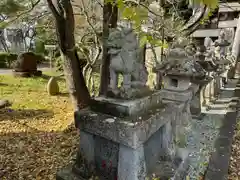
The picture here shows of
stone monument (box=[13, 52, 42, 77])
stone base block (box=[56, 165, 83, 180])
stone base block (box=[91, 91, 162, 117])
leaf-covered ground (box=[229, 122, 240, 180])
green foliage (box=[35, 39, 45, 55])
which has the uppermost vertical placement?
green foliage (box=[35, 39, 45, 55])

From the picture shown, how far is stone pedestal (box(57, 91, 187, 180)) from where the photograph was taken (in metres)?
1.83

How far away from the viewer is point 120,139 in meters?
1.83

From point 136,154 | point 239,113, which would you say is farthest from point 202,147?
point 239,113

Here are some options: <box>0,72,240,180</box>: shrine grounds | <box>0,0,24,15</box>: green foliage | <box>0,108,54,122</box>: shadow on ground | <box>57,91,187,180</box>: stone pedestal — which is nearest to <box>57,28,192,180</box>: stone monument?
<box>57,91,187,180</box>: stone pedestal

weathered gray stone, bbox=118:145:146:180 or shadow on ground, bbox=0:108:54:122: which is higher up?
weathered gray stone, bbox=118:145:146:180

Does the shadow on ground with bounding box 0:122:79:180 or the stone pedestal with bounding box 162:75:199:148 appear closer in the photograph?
the shadow on ground with bounding box 0:122:79:180

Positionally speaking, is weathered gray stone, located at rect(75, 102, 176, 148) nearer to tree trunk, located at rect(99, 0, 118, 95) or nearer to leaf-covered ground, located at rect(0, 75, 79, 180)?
leaf-covered ground, located at rect(0, 75, 79, 180)

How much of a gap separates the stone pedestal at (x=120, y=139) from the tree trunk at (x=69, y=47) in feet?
6.97

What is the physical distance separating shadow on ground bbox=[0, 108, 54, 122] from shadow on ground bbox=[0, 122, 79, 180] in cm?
130

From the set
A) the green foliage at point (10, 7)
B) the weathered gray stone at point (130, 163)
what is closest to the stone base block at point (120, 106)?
the weathered gray stone at point (130, 163)

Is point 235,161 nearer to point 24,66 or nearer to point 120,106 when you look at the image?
point 120,106

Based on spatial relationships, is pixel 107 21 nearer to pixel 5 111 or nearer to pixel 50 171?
pixel 50 171

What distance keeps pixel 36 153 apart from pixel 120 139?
2386 millimetres

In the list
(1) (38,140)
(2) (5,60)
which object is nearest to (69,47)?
(1) (38,140)
